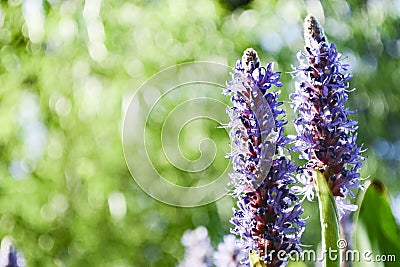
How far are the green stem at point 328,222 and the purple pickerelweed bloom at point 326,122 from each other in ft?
0.07

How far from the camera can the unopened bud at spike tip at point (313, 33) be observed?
0.83m

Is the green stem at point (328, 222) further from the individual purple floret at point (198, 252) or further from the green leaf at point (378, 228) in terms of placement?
the individual purple floret at point (198, 252)

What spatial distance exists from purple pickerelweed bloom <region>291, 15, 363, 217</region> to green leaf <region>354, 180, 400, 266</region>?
11 centimetres

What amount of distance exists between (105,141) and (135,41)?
506 millimetres

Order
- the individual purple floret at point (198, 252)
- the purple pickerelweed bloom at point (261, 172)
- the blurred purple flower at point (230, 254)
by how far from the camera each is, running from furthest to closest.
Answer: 1. the individual purple floret at point (198, 252)
2. the blurred purple flower at point (230, 254)
3. the purple pickerelweed bloom at point (261, 172)

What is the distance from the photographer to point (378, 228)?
922 millimetres

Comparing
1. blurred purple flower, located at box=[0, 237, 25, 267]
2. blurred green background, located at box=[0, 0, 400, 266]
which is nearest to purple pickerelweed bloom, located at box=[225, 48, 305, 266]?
blurred purple flower, located at box=[0, 237, 25, 267]

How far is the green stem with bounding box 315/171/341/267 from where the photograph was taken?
78cm

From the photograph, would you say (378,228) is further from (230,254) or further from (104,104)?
(104,104)

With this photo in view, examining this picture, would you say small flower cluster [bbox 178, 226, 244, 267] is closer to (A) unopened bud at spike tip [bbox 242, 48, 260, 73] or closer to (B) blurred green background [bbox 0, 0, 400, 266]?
(A) unopened bud at spike tip [bbox 242, 48, 260, 73]

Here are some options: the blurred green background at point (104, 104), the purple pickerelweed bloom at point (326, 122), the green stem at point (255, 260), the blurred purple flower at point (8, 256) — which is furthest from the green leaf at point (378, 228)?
the blurred green background at point (104, 104)

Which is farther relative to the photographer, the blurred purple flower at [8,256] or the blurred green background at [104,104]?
the blurred green background at [104,104]

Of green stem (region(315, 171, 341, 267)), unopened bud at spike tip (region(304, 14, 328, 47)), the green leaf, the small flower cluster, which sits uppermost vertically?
unopened bud at spike tip (region(304, 14, 328, 47))

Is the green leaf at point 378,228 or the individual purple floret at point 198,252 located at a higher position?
the individual purple floret at point 198,252
